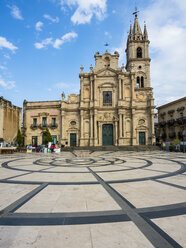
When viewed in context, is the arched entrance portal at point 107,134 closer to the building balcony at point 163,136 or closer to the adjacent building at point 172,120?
the adjacent building at point 172,120

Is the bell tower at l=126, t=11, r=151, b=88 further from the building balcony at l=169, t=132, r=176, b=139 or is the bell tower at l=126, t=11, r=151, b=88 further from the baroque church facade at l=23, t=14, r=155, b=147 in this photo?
the building balcony at l=169, t=132, r=176, b=139

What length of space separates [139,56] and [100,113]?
19.2 metres

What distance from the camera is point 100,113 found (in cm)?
3005

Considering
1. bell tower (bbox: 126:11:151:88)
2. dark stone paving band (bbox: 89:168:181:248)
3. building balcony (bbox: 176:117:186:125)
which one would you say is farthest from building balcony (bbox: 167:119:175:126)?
dark stone paving band (bbox: 89:168:181:248)

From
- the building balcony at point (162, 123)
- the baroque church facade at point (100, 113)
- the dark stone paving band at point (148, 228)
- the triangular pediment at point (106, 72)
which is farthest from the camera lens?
the building balcony at point (162, 123)

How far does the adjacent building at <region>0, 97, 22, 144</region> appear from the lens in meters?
26.6

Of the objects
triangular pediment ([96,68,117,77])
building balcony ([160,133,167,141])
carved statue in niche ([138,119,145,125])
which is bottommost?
building balcony ([160,133,167,141])

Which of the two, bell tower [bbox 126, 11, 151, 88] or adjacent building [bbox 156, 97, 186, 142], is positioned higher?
bell tower [bbox 126, 11, 151, 88]


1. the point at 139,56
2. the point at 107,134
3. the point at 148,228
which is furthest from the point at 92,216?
the point at 139,56

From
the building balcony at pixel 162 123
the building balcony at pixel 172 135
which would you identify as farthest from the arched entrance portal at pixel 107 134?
the building balcony at pixel 162 123

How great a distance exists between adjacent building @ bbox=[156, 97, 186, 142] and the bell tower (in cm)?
843

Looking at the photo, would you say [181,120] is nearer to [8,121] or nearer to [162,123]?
[162,123]

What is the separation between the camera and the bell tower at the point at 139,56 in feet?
Result: 115

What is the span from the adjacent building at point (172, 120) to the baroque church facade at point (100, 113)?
787 cm
